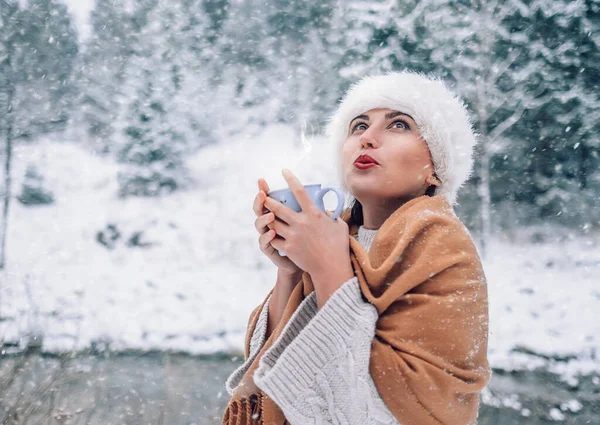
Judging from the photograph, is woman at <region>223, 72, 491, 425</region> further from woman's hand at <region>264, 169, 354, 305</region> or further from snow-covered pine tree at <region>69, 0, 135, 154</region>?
snow-covered pine tree at <region>69, 0, 135, 154</region>

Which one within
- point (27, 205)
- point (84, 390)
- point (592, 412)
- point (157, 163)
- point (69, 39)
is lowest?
point (84, 390)

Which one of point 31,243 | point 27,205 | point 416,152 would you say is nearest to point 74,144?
point 27,205

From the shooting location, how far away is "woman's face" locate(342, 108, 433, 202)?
2.86 ft

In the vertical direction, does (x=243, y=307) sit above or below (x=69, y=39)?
below

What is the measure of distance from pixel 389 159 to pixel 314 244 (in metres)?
0.26

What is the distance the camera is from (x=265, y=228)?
799 millimetres

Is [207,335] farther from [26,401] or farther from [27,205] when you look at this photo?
[27,205]

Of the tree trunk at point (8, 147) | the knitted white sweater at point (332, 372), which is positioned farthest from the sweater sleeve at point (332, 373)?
the tree trunk at point (8, 147)

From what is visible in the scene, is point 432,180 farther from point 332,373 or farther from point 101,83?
point 101,83

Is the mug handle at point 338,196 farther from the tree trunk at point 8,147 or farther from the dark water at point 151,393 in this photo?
the tree trunk at point 8,147

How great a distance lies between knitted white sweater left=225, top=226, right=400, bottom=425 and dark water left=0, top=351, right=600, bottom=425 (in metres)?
2.69

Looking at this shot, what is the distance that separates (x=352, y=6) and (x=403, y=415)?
18.3 ft

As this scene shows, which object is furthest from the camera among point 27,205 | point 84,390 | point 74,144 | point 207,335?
point 74,144

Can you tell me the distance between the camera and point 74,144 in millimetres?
5434
